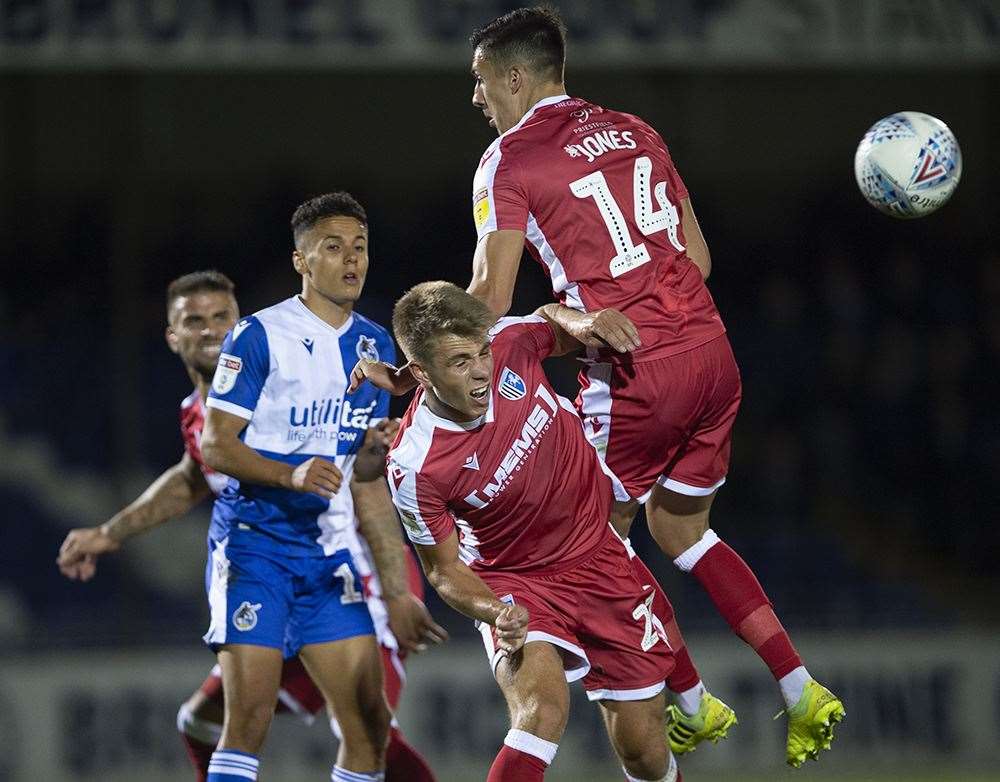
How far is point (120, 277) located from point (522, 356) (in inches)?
229

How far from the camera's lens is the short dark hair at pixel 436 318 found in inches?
172

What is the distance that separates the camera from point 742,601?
4.99 meters

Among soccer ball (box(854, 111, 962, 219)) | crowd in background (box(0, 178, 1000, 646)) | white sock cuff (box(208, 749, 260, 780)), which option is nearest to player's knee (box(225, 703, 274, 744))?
white sock cuff (box(208, 749, 260, 780))

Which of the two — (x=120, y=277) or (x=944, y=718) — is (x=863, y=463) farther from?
(x=120, y=277)

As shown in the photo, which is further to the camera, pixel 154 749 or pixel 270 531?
pixel 154 749

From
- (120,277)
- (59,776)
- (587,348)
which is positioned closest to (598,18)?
(120,277)

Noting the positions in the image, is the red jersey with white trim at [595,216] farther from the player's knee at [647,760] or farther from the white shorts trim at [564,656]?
the player's knee at [647,760]

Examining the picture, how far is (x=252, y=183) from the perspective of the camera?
12844 millimetres

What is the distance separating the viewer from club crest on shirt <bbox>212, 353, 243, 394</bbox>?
5.11 m

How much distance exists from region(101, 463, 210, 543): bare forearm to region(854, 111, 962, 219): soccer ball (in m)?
2.73

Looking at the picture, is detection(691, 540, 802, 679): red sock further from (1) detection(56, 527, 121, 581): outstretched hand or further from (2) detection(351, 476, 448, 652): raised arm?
(1) detection(56, 527, 121, 581): outstretched hand

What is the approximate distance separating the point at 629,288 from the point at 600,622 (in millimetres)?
999

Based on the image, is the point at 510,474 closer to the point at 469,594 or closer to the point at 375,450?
the point at 469,594

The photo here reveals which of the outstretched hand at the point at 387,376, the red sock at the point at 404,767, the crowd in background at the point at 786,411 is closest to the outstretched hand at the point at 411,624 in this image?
the red sock at the point at 404,767
